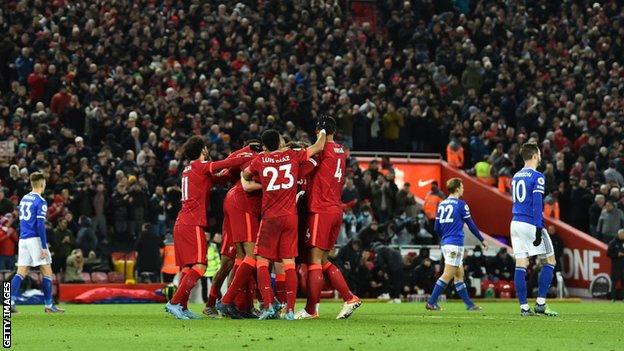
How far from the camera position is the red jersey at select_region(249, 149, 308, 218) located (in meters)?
17.9

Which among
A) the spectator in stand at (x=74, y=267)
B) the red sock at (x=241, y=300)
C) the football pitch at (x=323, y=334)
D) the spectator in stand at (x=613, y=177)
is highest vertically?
the spectator in stand at (x=613, y=177)

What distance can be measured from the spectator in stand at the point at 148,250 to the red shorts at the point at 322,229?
1267 centimetres

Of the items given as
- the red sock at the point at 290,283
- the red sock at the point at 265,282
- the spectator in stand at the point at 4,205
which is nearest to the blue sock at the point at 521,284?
the red sock at the point at 290,283

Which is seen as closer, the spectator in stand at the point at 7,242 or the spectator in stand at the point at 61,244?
the spectator in stand at the point at 7,242

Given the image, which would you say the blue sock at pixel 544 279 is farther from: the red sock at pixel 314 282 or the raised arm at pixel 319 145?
the raised arm at pixel 319 145

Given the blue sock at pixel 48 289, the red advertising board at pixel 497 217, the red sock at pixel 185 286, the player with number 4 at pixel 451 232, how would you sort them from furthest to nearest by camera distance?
1. the red advertising board at pixel 497 217
2. the player with number 4 at pixel 451 232
3. the blue sock at pixel 48 289
4. the red sock at pixel 185 286

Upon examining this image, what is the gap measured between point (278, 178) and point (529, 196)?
4.11m

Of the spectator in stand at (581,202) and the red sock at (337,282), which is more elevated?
the spectator in stand at (581,202)

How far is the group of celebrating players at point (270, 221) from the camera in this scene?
59.3 feet

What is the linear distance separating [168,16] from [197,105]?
455 centimetres

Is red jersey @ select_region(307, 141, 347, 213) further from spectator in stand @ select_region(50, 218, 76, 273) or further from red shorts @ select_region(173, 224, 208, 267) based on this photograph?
spectator in stand @ select_region(50, 218, 76, 273)

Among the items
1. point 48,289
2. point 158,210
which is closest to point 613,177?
point 158,210

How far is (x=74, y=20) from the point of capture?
3719cm

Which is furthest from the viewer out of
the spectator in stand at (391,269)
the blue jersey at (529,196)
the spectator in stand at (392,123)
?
the spectator in stand at (392,123)
